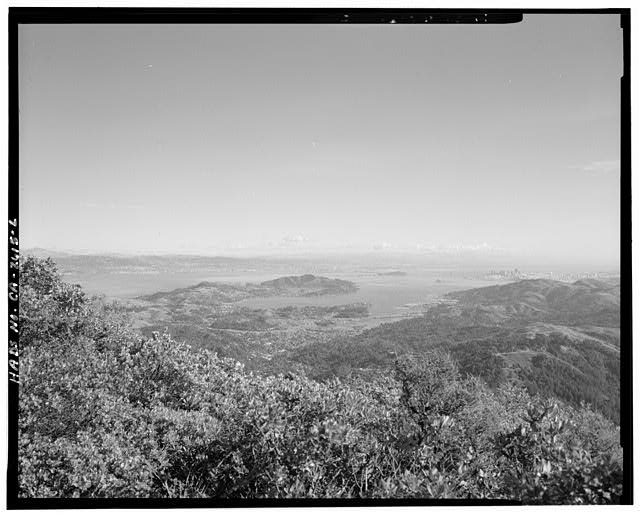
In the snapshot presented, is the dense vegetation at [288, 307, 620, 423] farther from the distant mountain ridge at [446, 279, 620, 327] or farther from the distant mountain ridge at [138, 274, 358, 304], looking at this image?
the distant mountain ridge at [138, 274, 358, 304]

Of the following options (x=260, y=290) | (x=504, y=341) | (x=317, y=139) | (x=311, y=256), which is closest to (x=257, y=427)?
(x=260, y=290)

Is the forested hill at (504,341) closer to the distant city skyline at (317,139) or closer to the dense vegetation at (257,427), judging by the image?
the dense vegetation at (257,427)

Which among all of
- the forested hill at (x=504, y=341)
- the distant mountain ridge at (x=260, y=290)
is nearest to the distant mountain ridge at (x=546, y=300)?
the forested hill at (x=504, y=341)

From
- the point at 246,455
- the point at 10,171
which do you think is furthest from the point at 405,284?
the point at 10,171

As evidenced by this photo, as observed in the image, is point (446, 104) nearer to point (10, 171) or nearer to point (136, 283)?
point (136, 283)

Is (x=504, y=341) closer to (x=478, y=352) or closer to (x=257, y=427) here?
(x=478, y=352)

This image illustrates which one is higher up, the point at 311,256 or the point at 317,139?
the point at 317,139
